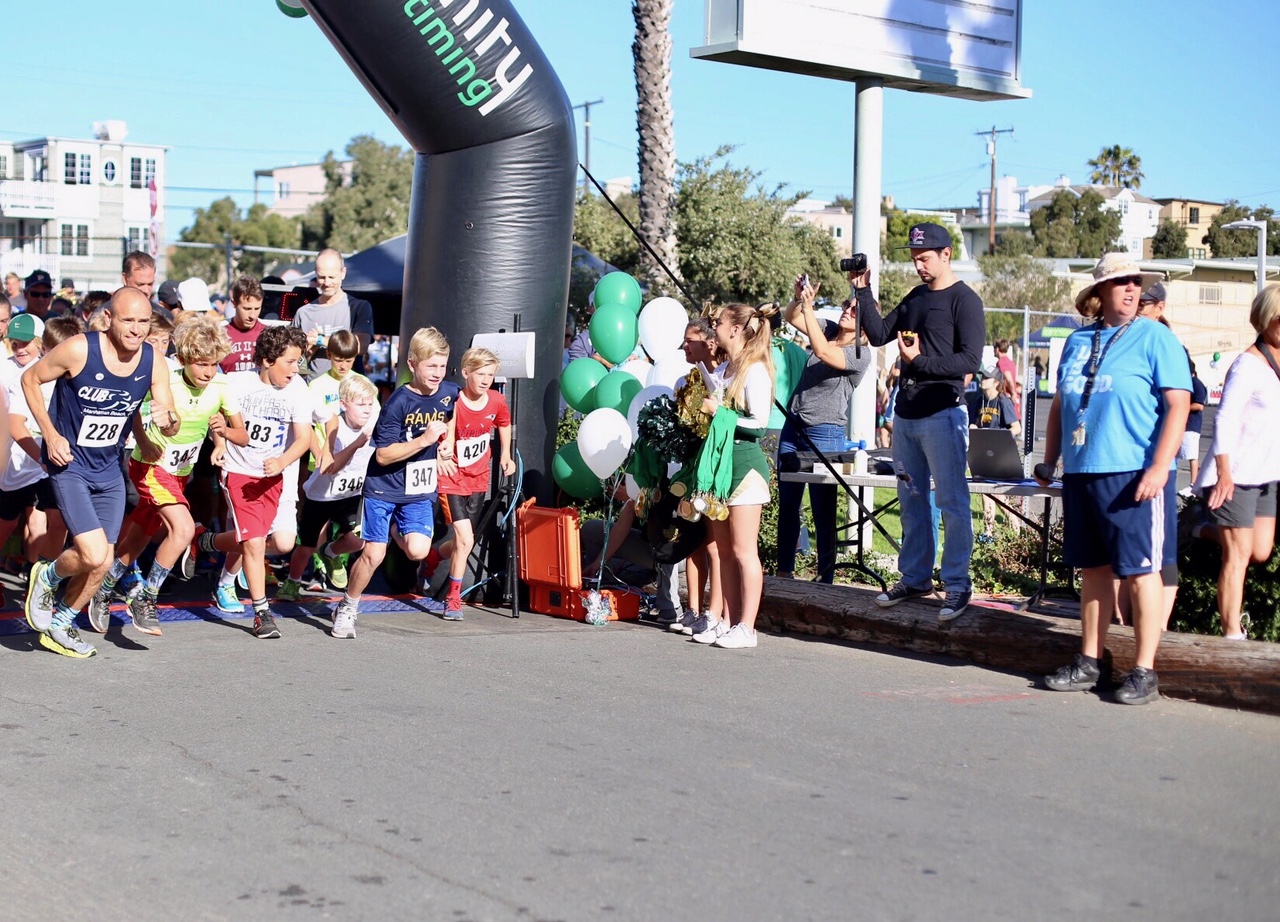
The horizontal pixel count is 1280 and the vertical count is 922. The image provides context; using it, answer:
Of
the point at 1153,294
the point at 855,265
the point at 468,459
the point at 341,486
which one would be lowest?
the point at 341,486

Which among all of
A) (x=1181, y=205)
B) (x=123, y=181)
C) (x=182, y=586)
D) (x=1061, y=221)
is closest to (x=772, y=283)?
(x=182, y=586)

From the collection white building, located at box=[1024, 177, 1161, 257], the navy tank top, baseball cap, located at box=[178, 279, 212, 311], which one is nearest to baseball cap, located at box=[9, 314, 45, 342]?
baseball cap, located at box=[178, 279, 212, 311]

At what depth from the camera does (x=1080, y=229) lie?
69.8m

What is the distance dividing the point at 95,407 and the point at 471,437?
249 cm

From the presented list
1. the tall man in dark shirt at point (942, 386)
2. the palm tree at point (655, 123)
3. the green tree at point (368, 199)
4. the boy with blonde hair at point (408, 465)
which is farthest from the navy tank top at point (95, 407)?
the green tree at point (368, 199)

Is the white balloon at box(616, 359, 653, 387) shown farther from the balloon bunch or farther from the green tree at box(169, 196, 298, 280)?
the green tree at box(169, 196, 298, 280)

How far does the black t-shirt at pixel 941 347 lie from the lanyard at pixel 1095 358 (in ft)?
3.12

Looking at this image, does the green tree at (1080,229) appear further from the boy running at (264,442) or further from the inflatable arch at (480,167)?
the boy running at (264,442)

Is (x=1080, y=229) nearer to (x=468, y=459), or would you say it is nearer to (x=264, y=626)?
(x=468, y=459)

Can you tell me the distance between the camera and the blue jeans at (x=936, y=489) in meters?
7.73

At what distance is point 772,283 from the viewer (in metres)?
24.2

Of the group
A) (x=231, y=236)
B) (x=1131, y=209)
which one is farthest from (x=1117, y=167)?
(x=231, y=236)

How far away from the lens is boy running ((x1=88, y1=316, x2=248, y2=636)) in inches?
324

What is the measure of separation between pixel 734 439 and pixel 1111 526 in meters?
2.36
